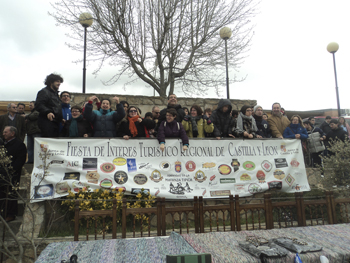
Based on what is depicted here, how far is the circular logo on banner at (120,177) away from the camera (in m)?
4.56

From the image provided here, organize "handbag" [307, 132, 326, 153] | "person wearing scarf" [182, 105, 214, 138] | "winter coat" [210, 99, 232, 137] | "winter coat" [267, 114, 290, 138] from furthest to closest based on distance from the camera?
"handbag" [307, 132, 326, 153] < "winter coat" [267, 114, 290, 138] < "winter coat" [210, 99, 232, 137] < "person wearing scarf" [182, 105, 214, 138]

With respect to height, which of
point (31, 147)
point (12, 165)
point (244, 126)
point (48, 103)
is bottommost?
point (12, 165)

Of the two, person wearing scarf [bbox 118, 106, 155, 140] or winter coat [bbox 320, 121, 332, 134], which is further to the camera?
winter coat [bbox 320, 121, 332, 134]

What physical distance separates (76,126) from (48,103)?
2.22 ft

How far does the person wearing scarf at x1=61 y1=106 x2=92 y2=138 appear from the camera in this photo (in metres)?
4.94

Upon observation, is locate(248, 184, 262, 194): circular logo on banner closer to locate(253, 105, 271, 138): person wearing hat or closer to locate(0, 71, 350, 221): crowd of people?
locate(0, 71, 350, 221): crowd of people

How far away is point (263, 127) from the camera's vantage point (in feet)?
20.5

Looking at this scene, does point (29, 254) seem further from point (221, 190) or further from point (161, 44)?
point (161, 44)

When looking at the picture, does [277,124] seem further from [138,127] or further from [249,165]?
[138,127]

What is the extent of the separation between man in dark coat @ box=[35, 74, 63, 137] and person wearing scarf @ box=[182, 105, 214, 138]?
257cm

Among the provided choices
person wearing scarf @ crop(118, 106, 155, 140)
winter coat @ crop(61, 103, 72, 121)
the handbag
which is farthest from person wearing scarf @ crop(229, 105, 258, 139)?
winter coat @ crop(61, 103, 72, 121)

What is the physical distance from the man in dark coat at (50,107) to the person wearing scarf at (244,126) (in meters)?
3.66

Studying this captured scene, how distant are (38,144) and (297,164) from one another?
530 cm

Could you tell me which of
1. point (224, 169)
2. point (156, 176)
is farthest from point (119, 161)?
→ point (224, 169)
